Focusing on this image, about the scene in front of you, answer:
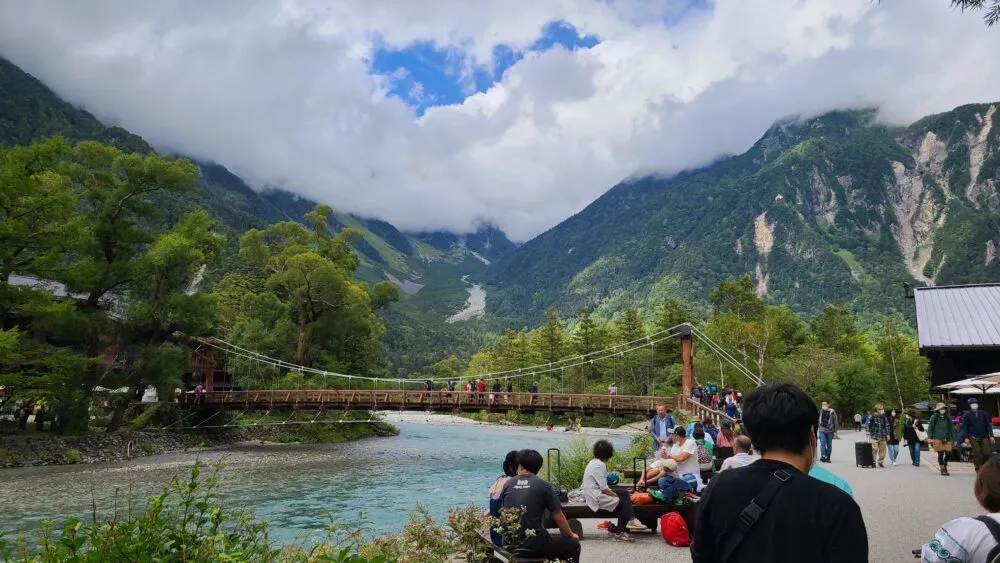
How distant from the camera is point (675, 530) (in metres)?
6.39

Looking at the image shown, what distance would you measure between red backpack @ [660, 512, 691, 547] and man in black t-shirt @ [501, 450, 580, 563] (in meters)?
1.97

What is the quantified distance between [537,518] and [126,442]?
24.1 meters

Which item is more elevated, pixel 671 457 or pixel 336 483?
pixel 671 457

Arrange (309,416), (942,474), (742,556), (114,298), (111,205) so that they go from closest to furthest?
1. (742,556)
2. (942,474)
3. (111,205)
4. (114,298)
5. (309,416)

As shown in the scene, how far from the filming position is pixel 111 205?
23359 mm

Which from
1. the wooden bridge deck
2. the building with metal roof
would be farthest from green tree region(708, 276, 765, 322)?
the wooden bridge deck

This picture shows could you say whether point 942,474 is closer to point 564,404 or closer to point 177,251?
point 564,404

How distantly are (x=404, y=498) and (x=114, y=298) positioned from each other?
56.5 ft

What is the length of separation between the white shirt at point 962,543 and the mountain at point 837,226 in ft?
376

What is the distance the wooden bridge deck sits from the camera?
85.0 feet

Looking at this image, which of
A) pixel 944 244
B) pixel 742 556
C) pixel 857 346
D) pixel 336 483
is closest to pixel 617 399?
pixel 336 483

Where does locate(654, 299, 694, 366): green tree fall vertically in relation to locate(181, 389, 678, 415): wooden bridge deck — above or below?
above

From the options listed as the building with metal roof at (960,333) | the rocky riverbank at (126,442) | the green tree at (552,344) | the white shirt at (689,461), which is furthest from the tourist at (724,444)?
the green tree at (552,344)

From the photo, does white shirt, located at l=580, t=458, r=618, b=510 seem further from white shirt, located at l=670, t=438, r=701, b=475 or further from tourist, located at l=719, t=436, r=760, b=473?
white shirt, located at l=670, t=438, r=701, b=475
